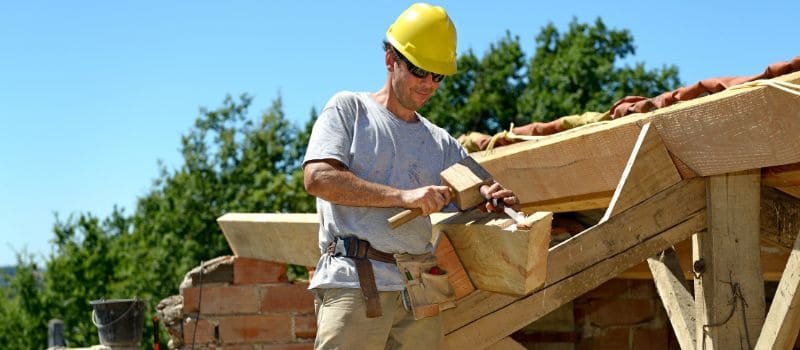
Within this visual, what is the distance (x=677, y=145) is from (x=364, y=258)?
1103mm

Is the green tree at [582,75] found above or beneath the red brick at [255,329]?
above

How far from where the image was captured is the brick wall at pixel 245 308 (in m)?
5.38

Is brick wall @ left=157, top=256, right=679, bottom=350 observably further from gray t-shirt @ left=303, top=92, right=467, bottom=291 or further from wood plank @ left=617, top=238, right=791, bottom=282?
gray t-shirt @ left=303, top=92, right=467, bottom=291

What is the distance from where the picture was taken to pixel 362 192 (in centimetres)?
288

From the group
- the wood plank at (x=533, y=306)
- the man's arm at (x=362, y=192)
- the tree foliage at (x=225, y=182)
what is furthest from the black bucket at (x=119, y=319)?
the tree foliage at (x=225, y=182)

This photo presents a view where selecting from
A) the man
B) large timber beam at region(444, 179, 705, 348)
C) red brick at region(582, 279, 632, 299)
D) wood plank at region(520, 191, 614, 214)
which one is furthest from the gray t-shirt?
red brick at region(582, 279, 632, 299)

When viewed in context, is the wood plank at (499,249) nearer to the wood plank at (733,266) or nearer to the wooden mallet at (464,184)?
the wooden mallet at (464,184)

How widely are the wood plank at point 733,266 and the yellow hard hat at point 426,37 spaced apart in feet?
3.25

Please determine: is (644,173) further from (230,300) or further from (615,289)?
(230,300)

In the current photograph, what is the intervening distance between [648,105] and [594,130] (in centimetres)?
20

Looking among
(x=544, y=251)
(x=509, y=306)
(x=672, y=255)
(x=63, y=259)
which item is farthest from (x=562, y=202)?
(x=63, y=259)

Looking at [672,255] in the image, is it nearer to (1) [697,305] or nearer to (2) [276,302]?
(1) [697,305]

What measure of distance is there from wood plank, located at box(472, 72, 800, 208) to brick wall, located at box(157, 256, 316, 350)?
1.60m

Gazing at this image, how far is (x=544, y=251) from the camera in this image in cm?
303
